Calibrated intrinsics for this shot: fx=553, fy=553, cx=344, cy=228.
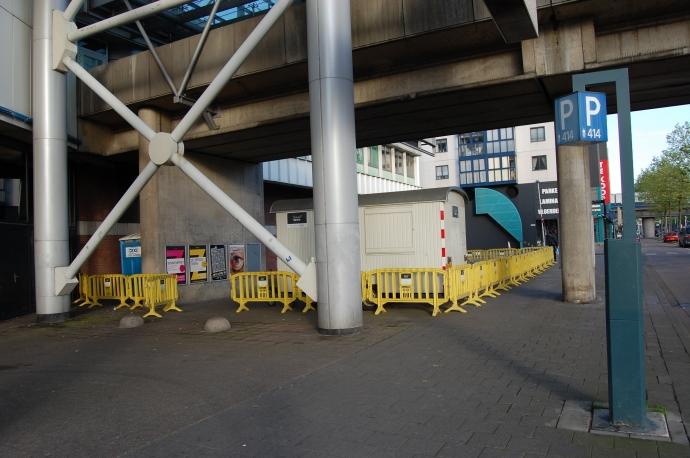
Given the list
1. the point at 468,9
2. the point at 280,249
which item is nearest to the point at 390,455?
the point at 280,249

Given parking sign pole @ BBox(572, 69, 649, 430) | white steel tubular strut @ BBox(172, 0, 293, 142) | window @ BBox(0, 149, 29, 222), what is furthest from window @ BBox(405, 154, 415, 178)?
parking sign pole @ BBox(572, 69, 649, 430)

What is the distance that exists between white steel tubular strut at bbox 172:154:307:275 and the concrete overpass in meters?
2.68

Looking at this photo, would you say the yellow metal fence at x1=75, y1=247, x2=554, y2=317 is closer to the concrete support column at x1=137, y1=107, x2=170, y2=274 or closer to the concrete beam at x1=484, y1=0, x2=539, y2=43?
the concrete support column at x1=137, y1=107, x2=170, y2=274

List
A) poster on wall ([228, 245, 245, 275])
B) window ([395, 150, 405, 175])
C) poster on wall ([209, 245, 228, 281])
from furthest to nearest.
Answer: window ([395, 150, 405, 175]) < poster on wall ([228, 245, 245, 275]) < poster on wall ([209, 245, 228, 281])

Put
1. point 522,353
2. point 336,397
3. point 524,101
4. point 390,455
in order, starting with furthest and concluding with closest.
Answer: point 524,101 → point 522,353 → point 336,397 → point 390,455

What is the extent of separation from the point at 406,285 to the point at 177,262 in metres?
7.41

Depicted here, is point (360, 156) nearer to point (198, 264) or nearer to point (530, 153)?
point (198, 264)

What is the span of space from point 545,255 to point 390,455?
24791 mm

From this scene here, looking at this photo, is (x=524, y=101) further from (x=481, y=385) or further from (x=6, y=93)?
(x=6, y=93)

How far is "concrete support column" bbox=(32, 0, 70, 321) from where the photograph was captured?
12.8 meters

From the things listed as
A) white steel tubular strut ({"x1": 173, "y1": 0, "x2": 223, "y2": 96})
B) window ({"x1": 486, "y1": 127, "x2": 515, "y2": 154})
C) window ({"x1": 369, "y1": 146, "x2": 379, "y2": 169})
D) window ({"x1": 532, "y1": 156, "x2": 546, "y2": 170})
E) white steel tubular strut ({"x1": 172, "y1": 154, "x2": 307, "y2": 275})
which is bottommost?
white steel tubular strut ({"x1": 172, "y1": 154, "x2": 307, "y2": 275})

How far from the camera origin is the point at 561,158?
12.9 m

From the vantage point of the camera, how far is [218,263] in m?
17.9

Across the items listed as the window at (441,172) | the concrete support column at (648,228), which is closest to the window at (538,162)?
the window at (441,172)
